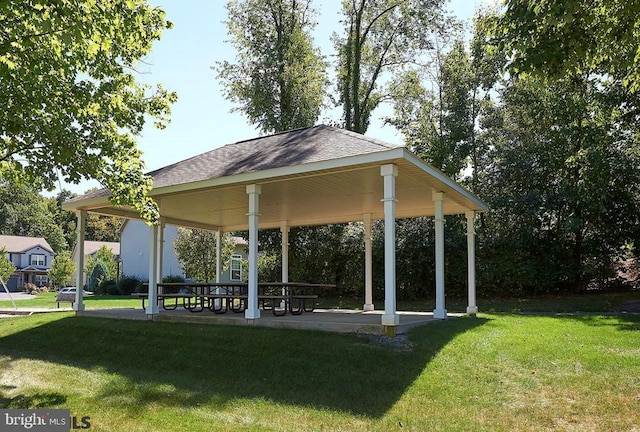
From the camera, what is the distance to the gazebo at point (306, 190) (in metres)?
8.97

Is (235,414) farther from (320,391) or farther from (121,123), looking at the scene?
(121,123)

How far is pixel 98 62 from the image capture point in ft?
30.5

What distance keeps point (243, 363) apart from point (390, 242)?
3017 mm

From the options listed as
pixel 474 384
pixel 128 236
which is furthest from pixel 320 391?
pixel 128 236

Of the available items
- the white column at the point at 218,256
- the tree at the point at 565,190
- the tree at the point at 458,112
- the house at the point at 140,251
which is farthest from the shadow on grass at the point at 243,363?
the house at the point at 140,251

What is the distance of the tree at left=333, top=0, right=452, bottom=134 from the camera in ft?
84.4

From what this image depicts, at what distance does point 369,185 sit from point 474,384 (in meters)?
5.02

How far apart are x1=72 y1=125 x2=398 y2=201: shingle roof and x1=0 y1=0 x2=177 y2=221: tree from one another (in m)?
1.90

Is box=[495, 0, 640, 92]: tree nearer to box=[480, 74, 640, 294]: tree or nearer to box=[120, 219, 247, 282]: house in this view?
box=[480, 74, 640, 294]: tree

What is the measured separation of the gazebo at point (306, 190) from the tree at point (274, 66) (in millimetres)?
10161

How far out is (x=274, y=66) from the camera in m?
25.1

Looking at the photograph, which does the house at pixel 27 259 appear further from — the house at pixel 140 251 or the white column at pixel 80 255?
the white column at pixel 80 255

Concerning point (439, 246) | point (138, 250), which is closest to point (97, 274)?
point (138, 250)

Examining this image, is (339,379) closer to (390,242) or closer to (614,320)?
(390,242)
